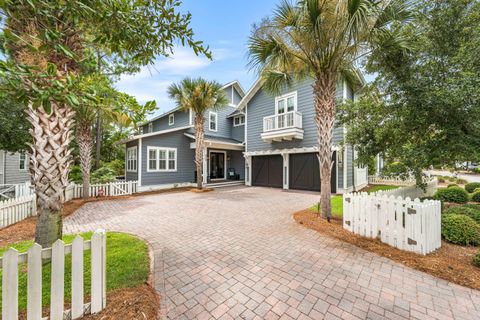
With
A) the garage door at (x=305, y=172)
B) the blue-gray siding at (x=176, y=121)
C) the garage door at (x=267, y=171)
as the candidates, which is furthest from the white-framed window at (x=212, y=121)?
the garage door at (x=305, y=172)

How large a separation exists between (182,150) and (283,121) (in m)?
7.57

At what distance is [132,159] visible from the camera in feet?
47.0

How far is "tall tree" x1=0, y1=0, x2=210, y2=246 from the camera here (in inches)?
59.4

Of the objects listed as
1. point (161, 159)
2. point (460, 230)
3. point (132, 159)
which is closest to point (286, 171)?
point (161, 159)

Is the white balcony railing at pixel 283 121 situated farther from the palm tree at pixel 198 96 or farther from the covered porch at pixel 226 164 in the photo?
the covered porch at pixel 226 164

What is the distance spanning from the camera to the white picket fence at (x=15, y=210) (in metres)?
5.66

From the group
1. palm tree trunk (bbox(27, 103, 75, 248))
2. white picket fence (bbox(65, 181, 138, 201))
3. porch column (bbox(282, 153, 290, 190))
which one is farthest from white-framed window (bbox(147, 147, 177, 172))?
palm tree trunk (bbox(27, 103, 75, 248))

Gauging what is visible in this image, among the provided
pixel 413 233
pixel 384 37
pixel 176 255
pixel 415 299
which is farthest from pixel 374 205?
pixel 176 255

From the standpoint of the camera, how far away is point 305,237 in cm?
501

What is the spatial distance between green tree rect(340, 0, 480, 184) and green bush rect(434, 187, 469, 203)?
449 centimetres

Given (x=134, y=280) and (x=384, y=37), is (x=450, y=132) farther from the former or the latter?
(x=134, y=280)

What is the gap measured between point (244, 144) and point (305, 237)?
39.6 feet

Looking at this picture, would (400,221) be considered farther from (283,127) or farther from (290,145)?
(290,145)

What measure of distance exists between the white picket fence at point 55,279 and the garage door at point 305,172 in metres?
11.7
